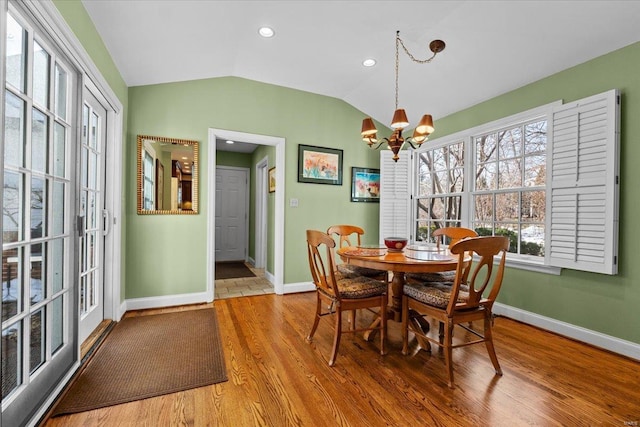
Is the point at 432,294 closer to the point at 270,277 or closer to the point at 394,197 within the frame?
the point at 394,197

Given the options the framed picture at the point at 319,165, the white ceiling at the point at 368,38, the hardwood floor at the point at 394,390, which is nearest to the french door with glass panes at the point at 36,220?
the hardwood floor at the point at 394,390

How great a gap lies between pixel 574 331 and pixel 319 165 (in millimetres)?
3257

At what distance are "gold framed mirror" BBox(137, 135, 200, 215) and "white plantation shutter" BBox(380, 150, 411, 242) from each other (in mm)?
2600

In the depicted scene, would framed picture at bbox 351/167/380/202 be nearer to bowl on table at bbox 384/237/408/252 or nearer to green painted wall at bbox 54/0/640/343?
green painted wall at bbox 54/0/640/343

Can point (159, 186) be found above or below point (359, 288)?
above

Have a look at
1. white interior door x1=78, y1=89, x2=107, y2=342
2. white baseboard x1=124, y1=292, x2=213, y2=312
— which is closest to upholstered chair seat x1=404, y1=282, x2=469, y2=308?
white baseboard x1=124, y1=292, x2=213, y2=312

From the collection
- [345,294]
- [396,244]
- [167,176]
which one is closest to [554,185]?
[396,244]

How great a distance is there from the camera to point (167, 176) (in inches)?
133

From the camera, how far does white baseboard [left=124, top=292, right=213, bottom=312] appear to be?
322cm

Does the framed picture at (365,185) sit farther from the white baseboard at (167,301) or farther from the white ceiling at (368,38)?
the white baseboard at (167,301)

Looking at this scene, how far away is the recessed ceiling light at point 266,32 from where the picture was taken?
271 centimetres

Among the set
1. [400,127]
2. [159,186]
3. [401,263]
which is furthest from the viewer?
[159,186]

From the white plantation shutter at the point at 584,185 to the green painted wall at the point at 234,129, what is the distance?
227 centimetres

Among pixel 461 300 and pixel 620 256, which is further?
pixel 620 256
